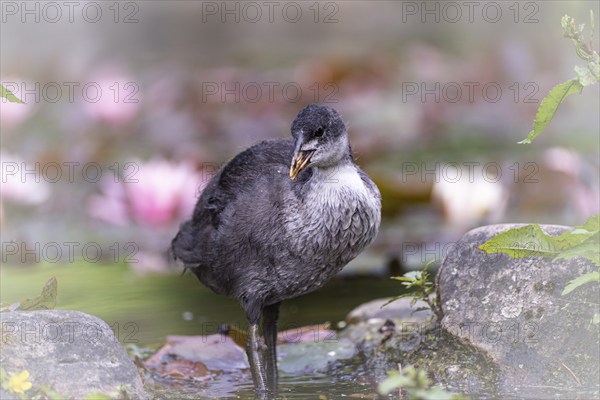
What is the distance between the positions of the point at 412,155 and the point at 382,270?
2175mm

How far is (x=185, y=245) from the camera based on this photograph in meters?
5.81

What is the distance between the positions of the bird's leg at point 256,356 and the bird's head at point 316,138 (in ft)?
2.85

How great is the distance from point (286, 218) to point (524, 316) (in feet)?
3.71

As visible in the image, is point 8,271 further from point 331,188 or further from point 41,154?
point 331,188

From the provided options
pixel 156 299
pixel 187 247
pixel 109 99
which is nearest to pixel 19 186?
pixel 109 99

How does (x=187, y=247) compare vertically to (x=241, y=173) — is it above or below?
below

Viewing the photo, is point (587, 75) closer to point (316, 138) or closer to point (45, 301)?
point (316, 138)

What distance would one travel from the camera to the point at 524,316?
4633 mm

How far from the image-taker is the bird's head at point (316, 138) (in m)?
4.81

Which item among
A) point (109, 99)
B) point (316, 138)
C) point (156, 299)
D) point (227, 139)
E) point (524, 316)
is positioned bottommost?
point (156, 299)

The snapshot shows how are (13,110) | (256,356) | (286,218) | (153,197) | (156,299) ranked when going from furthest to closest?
(13,110) → (153,197) → (156,299) → (256,356) → (286,218)

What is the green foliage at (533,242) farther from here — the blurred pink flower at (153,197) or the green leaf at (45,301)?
the blurred pink flower at (153,197)

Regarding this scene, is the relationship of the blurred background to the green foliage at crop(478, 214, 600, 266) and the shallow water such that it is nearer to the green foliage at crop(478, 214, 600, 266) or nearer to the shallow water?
the shallow water

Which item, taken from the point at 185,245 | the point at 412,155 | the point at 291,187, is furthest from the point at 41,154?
the point at 291,187
